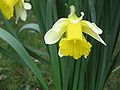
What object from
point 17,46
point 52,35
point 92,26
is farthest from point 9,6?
point 17,46

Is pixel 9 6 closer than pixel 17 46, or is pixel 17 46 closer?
pixel 9 6

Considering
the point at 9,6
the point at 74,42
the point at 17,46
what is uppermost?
the point at 9,6

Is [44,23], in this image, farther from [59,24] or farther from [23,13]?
[59,24]

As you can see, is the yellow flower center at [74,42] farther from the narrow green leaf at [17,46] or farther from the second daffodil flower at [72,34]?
the narrow green leaf at [17,46]


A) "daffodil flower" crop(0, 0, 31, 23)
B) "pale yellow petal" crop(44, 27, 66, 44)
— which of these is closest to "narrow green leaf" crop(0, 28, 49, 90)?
"daffodil flower" crop(0, 0, 31, 23)

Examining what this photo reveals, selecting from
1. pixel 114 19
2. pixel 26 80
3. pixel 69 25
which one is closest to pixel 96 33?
pixel 69 25

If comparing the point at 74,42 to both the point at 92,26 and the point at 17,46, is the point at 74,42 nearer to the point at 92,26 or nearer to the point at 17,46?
the point at 92,26

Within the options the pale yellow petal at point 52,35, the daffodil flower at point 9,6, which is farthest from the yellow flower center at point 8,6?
the pale yellow petal at point 52,35
